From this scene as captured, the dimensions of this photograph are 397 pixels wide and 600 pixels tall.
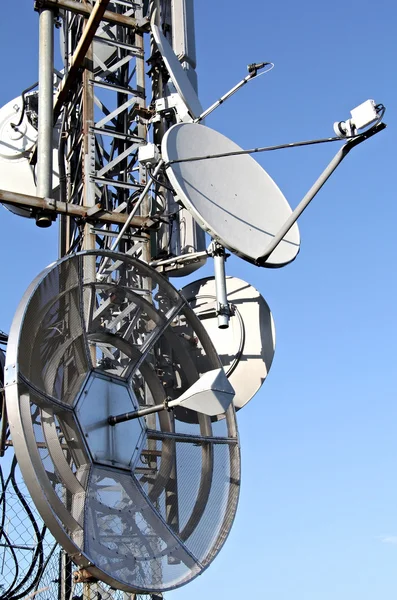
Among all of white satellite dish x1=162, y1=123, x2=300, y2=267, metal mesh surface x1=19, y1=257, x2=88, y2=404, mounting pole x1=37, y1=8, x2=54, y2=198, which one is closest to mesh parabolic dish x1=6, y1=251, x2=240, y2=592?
metal mesh surface x1=19, y1=257, x2=88, y2=404

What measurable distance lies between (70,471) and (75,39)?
7375mm

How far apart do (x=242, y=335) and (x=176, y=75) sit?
3537mm

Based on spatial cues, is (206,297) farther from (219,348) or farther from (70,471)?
(70,471)

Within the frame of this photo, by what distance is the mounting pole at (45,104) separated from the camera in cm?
1073

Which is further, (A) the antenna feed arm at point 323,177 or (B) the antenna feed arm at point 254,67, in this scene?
(B) the antenna feed arm at point 254,67

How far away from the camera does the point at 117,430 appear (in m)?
8.78

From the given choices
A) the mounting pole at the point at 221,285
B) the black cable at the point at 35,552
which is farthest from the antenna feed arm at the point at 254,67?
the black cable at the point at 35,552

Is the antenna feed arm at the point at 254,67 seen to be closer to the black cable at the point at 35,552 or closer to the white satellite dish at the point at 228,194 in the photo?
the white satellite dish at the point at 228,194

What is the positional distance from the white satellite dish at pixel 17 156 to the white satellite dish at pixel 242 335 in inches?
120

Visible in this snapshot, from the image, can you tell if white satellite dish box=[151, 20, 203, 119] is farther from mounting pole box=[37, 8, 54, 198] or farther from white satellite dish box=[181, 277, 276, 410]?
white satellite dish box=[181, 277, 276, 410]

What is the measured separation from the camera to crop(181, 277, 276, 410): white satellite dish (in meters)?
11.8

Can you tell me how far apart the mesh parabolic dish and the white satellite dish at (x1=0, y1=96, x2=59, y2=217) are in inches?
132

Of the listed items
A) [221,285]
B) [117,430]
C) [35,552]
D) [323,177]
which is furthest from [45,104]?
[35,552]

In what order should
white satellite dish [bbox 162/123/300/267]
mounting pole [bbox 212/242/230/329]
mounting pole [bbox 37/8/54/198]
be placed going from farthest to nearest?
1. mounting pole [bbox 37/8/54/198]
2. mounting pole [bbox 212/242/230/329]
3. white satellite dish [bbox 162/123/300/267]
